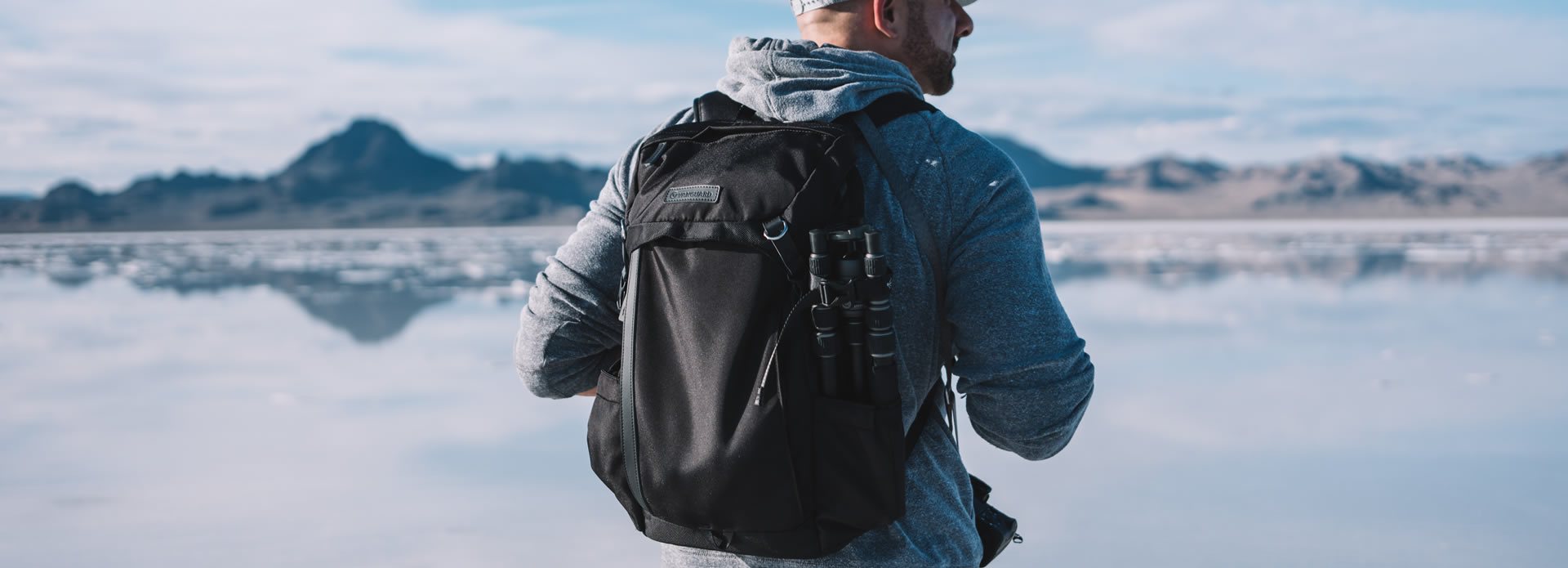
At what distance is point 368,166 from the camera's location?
88750 mm

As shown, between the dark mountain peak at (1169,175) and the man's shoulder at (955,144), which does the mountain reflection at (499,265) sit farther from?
the dark mountain peak at (1169,175)

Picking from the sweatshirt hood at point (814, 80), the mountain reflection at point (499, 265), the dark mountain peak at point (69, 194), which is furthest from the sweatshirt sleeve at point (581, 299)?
the dark mountain peak at point (69, 194)

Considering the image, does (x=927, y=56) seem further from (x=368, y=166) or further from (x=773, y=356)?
(x=368, y=166)

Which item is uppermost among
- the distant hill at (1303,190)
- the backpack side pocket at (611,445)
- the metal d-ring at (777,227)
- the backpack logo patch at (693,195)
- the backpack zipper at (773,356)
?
the backpack logo patch at (693,195)

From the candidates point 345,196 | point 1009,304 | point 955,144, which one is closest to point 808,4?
point 955,144

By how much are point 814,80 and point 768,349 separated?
0.86 feet

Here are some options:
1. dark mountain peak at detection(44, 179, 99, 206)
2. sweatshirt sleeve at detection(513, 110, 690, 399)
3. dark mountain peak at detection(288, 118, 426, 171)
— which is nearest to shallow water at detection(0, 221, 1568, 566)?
sweatshirt sleeve at detection(513, 110, 690, 399)

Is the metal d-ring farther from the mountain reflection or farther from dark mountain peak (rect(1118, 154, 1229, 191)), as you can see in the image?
dark mountain peak (rect(1118, 154, 1229, 191))

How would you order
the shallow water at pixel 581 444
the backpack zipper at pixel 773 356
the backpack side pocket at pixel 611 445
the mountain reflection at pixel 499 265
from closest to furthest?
the backpack zipper at pixel 773 356 < the backpack side pocket at pixel 611 445 < the shallow water at pixel 581 444 < the mountain reflection at pixel 499 265

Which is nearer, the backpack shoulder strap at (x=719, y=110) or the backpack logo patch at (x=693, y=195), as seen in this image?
the backpack logo patch at (x=693, y=195)

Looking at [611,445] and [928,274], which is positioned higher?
[928,274]

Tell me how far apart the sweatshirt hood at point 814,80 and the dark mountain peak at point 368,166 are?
78.7 metres

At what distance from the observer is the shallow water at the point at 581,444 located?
115 inches

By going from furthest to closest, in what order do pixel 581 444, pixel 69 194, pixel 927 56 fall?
pixel 69 194 → pixel 581 444 → pixel 927 56
